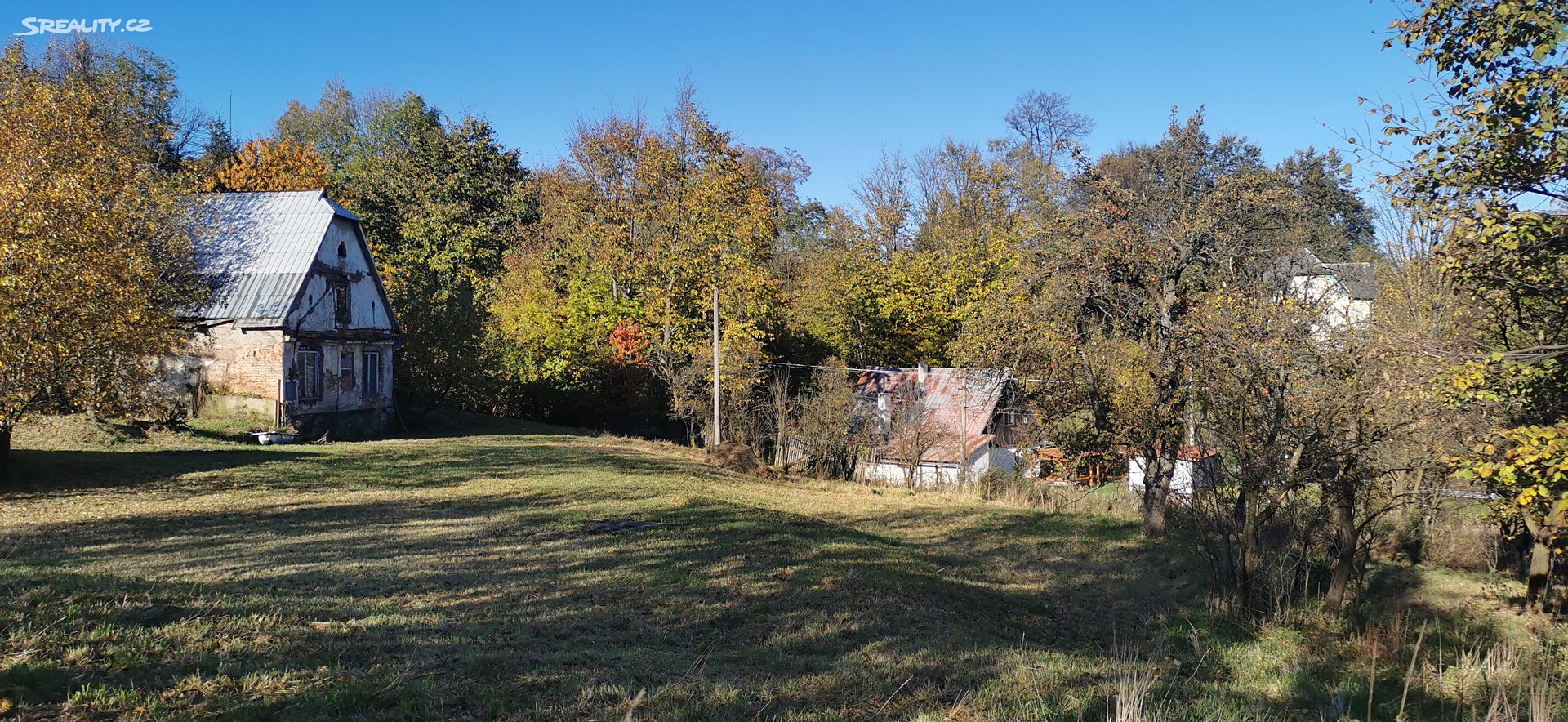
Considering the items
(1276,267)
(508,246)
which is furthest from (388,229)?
(1276,267)

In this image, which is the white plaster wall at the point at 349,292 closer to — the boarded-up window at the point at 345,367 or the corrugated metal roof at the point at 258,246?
the corrugated metal roof at the point at 258,246

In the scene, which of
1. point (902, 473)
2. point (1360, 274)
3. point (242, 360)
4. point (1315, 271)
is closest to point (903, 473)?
point (902, 473)

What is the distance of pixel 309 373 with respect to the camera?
88.1 ft

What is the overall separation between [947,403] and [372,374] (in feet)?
61.5

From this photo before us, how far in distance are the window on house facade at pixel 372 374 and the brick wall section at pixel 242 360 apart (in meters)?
4.86

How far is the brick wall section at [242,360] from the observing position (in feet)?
83.5

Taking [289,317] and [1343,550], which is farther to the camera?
[289,317]

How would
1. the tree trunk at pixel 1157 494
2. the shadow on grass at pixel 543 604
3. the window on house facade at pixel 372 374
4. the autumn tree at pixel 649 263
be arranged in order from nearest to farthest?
the shadow on grass at pixel 543 604 → the tree trunk at pixel 1157 494 → the window on house facade at pixel 372 374 → the autumn tree at pixel 649 263

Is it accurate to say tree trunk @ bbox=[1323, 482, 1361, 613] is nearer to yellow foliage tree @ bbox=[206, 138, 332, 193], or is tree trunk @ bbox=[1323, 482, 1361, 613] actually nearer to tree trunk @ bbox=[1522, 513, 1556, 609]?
tree trunk @ bbox=[1522, 513, 1556, 609]

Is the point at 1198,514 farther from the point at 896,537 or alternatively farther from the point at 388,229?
the point at 388,229

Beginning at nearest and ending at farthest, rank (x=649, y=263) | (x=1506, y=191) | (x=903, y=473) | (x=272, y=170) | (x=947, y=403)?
(x=1506, y=191) < (x=903, y=473) < (x=947, y=403) < (x=649, y=263) < (x=272, y=170)

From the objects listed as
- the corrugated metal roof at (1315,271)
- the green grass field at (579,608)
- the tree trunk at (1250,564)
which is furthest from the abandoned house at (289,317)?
the corrugated metal roof at (1315,271)

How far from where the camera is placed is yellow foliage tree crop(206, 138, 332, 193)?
42562 mm

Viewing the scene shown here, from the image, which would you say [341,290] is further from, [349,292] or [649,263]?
[649,263]
